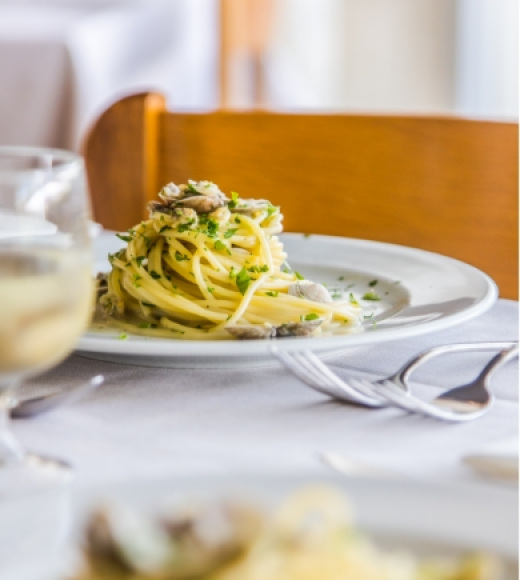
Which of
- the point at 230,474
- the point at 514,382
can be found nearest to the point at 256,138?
the point at 514,382

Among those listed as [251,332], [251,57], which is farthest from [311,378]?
[251,57]

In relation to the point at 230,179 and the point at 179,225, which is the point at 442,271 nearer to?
the point at 179,225

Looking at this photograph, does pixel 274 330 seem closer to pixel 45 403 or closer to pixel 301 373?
pixel 301 373

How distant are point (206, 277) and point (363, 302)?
199 millimetres

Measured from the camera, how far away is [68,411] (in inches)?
29.9

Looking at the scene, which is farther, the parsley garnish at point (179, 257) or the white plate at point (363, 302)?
the parsley garnish at point (179, 257)

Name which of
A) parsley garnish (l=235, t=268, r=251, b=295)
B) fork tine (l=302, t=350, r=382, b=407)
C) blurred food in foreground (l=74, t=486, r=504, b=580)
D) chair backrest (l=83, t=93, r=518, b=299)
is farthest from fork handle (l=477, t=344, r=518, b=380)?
chair backrest (l=83, t=93, r=518, b=299)

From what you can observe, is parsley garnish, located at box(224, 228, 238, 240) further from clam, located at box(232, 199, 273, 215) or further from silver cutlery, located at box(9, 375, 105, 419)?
silver cutlery, located at box(9, 375, 105, 419)

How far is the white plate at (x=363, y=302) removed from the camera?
807 mm

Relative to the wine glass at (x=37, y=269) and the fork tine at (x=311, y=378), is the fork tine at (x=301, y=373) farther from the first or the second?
the wine glass at (x=37, y=269)

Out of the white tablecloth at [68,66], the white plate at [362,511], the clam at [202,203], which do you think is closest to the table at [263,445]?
the white plate at [362,511]

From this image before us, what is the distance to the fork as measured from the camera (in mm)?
738

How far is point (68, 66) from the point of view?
3.33 meters

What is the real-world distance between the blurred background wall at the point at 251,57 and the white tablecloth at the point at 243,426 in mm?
2638
